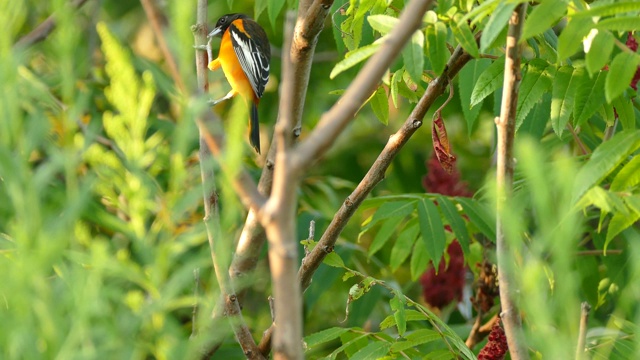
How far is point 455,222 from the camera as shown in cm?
363

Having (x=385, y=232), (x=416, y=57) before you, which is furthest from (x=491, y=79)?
(x=385, y=232)

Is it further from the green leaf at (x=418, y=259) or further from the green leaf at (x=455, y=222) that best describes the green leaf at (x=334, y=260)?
the green leaf at (x=418, y=259)

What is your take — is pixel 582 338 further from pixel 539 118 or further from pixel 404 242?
pixel 404 242

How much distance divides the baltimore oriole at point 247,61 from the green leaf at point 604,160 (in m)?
3.34

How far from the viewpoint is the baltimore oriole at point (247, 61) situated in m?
5.63

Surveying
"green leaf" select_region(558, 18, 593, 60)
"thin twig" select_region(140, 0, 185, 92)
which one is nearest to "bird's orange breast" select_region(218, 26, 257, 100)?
"green leaf" select_region(558, 18, 593, 60)

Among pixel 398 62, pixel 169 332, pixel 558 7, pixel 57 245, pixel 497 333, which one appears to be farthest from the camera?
pixel 398 62

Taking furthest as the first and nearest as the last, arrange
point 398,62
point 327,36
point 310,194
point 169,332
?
point 327,36
point 310,194
point 398,62
point 169,332

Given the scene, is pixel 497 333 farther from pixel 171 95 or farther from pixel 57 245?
pixel 57 245

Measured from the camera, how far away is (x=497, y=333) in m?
2.95

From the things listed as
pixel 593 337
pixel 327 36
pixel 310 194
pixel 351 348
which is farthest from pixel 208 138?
pixel 327 36

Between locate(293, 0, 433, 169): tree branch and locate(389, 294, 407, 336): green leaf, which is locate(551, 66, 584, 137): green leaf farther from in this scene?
locate(293, 0, 433, 169): tree branch

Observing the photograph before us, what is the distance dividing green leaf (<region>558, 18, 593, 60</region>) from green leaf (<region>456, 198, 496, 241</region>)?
1.45m

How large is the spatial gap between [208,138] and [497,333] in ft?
5.87
